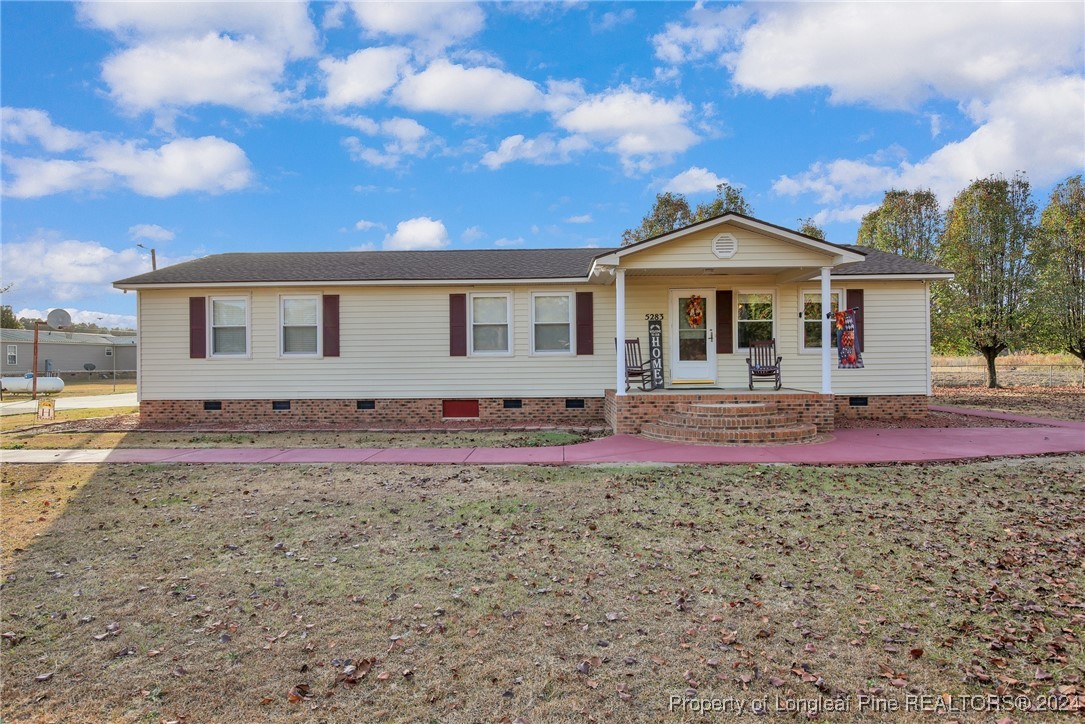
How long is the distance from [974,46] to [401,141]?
1410 cm

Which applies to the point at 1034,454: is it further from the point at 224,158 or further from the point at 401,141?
the point at 224,158

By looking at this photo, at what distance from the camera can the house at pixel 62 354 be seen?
3293 cm

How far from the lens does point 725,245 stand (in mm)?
9211

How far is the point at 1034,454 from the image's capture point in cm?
733

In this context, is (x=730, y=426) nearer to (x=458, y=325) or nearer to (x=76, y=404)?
(x=458, y=325)

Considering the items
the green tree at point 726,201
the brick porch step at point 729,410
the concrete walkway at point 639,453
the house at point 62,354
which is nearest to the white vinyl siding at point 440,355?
the brick porch step at point 729,410

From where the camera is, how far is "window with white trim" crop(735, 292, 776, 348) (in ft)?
38.0

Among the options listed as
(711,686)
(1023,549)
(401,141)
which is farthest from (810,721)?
(401,141)

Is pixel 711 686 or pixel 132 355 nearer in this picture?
pixel 711 686

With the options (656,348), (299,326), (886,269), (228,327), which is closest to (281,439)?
(299,326)

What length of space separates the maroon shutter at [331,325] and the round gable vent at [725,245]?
7.69 m

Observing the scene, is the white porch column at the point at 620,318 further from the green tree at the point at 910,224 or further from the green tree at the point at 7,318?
the green tree at the point at 7,318

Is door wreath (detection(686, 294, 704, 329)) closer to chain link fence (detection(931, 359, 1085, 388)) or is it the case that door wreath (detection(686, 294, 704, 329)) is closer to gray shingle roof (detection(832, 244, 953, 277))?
gray shingle roof (detection(832, 244, 953, 277))

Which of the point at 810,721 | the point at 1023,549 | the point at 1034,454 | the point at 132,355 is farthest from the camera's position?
the point at 132,355
